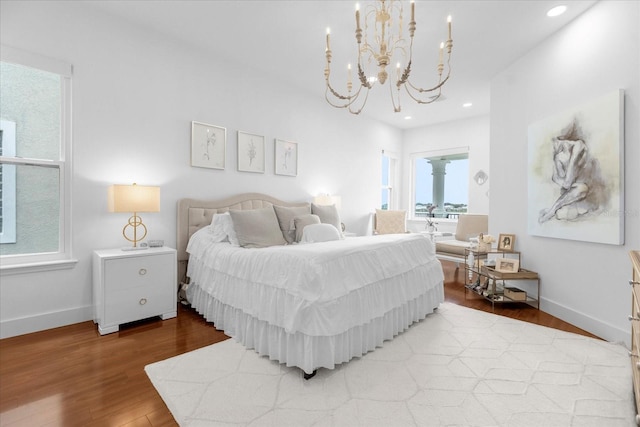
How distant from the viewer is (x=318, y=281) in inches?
72.9

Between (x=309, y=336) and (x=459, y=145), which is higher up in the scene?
(x=459, y=145)

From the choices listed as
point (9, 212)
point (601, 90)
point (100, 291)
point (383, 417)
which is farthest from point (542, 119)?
point (9, 212)

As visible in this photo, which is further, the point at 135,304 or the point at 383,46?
the point at 135,304

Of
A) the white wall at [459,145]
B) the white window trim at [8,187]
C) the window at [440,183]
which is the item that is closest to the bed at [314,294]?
the white window trim at [8,187]

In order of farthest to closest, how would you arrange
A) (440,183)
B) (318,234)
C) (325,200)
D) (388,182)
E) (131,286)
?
(388,182) < (440,183) < (325,200) < (318,234) < (131,286)

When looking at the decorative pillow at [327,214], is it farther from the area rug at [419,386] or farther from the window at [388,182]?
the window at [388,182]

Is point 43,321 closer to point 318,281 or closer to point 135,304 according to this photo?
point 135,304

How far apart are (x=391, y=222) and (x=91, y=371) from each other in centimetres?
490

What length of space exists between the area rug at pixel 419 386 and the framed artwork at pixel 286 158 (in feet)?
8.56

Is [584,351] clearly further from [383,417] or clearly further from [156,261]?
[156,261]

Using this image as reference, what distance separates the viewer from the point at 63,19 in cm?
266

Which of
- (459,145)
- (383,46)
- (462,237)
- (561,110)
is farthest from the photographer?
(459,145)

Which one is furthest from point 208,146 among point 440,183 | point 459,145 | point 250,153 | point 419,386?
point 440,183

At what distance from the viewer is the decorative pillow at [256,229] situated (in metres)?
2.81
